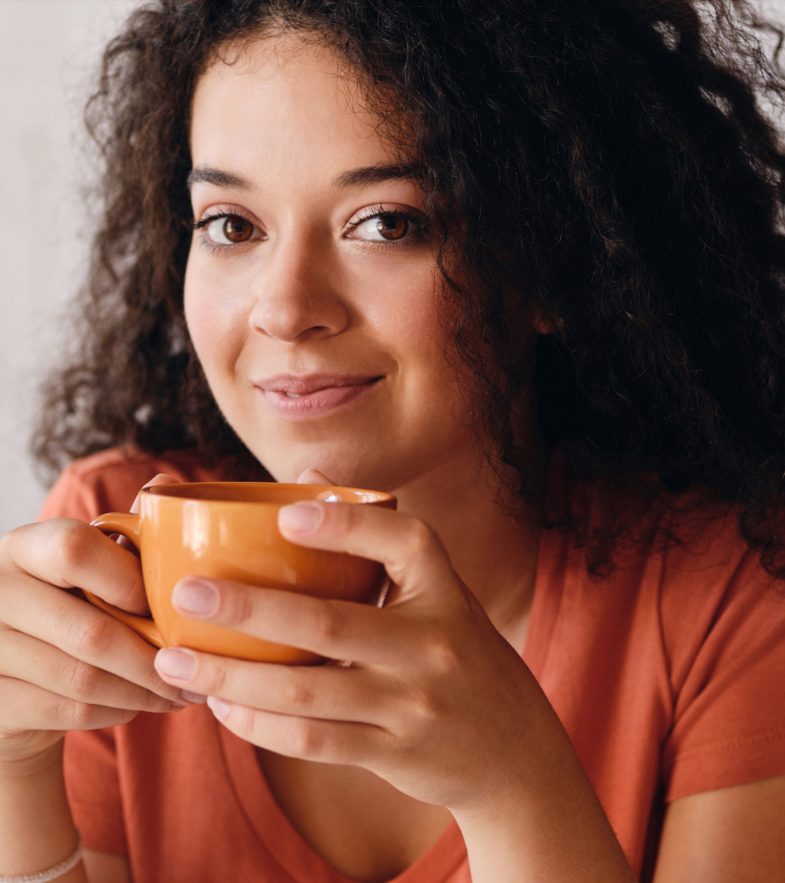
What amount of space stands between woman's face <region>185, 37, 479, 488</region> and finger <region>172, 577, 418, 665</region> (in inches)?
16.8

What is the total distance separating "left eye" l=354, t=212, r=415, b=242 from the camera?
1060 millimetres

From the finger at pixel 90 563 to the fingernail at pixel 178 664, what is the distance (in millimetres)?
95

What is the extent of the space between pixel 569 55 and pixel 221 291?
459 mm

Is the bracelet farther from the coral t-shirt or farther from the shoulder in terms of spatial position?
the shoulder

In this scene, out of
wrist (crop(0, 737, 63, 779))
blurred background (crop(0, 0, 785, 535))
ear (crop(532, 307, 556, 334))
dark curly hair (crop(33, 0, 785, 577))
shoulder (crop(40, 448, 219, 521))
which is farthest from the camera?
blurred background (crop(0, 0, 785, 535))

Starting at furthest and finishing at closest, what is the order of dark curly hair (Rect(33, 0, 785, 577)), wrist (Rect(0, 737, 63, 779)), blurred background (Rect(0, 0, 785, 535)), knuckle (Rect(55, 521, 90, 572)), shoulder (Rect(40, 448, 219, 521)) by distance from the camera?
blurred background (Rect(0, 0, 785, 535)) → shoulder (Rect(40, 448, 219, 521)) → dark curly hair (Rect(33, 0, 785, 577)) → wrist (Rect(0, 737, 63, 779)) → knuckle (Rect(55, 521, 90, 572))

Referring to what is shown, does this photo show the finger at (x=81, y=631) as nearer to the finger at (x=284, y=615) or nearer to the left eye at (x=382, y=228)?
the finger at (x=284, y=615)

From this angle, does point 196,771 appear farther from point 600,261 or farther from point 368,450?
point 600,261

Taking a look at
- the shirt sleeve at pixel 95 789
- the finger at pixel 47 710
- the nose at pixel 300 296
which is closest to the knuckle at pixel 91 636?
the finger at pixel 47 710

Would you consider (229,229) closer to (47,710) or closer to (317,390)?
(317,390)

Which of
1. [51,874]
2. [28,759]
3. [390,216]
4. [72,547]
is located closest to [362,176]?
[390,216]

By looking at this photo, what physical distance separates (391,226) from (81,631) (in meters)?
0.53

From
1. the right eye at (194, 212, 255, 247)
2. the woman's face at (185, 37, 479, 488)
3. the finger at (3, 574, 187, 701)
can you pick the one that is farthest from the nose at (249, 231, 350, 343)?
the finger at (3, 574, 187, 701)

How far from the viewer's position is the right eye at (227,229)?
116 cm
